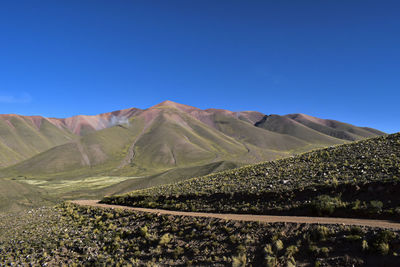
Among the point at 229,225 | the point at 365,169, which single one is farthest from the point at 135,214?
the point at 365,169

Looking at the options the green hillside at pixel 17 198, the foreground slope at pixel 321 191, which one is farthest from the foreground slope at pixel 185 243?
the green hillside at pixel 17 198

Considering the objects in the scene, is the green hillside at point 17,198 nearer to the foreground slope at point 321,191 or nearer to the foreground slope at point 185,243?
the foreground slope at point 185,243

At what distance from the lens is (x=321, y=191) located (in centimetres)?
1845

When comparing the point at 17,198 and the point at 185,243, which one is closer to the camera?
the point at 185,243

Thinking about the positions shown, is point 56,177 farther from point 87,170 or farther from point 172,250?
point 172,250

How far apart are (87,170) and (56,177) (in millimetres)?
23149

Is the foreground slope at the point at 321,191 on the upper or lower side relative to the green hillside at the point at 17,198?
upper

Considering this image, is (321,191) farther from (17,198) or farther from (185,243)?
(17,198)

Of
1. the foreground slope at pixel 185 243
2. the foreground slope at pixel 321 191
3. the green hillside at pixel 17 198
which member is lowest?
the green hillside at pixel 17 198

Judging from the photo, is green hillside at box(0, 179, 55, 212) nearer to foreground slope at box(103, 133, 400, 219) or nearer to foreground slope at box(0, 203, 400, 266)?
foreground slope at box(0, 203, 400, 266)

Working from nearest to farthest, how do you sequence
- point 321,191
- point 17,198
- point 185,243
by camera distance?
point 185,243
point 321,191
point 17,198

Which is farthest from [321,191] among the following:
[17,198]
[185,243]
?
[17,198]

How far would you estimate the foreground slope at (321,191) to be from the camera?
1532 cm

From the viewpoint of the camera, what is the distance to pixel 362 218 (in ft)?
45.4
